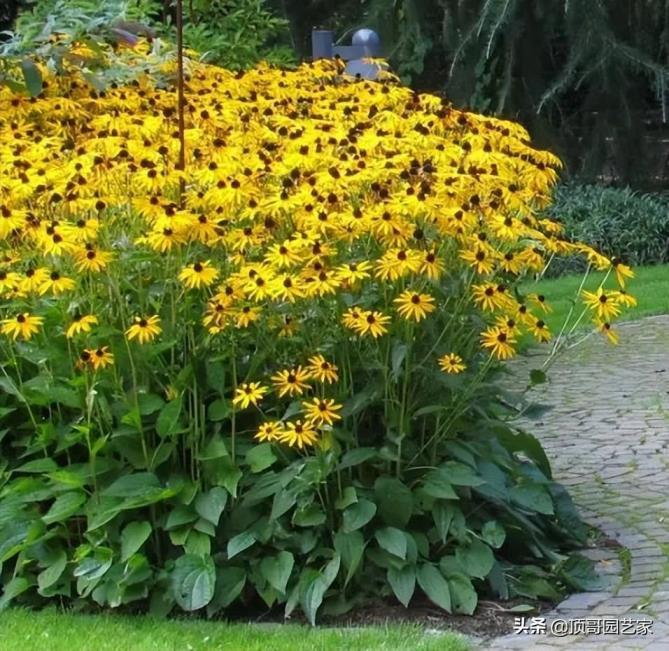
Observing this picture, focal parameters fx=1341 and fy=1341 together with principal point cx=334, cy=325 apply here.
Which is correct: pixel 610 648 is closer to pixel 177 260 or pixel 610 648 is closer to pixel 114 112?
pixel 177 260

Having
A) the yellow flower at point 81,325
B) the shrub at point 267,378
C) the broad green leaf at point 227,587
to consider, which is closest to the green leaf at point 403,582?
the shrub at point 267,378

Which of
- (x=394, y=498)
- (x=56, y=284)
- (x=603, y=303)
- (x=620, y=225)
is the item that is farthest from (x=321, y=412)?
(x=620, y=225)

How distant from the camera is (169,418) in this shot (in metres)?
4.59

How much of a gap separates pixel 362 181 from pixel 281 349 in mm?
656

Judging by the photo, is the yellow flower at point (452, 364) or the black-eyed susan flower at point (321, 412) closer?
the black-eyed susan flower at point (321, 412)

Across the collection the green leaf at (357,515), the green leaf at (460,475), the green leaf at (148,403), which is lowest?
the green leaf at (357,515)

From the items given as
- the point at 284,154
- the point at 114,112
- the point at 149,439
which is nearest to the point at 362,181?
the point at 284,154

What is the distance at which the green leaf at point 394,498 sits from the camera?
4555mm

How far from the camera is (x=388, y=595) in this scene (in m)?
4.59

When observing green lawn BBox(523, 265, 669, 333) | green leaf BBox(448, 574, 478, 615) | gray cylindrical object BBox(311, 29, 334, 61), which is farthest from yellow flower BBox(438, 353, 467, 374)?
gray cylindrical object BBox(311, 29, 334, 61)

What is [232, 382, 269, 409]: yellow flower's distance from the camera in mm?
4406

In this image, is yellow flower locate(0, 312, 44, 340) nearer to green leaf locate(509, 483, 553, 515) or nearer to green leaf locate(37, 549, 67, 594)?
green leaf locate(37, 549, 67, 594)

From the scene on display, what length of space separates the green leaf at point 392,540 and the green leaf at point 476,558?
248 millimetres

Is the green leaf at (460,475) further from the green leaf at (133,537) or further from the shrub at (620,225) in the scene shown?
the shrub at (620,225)
